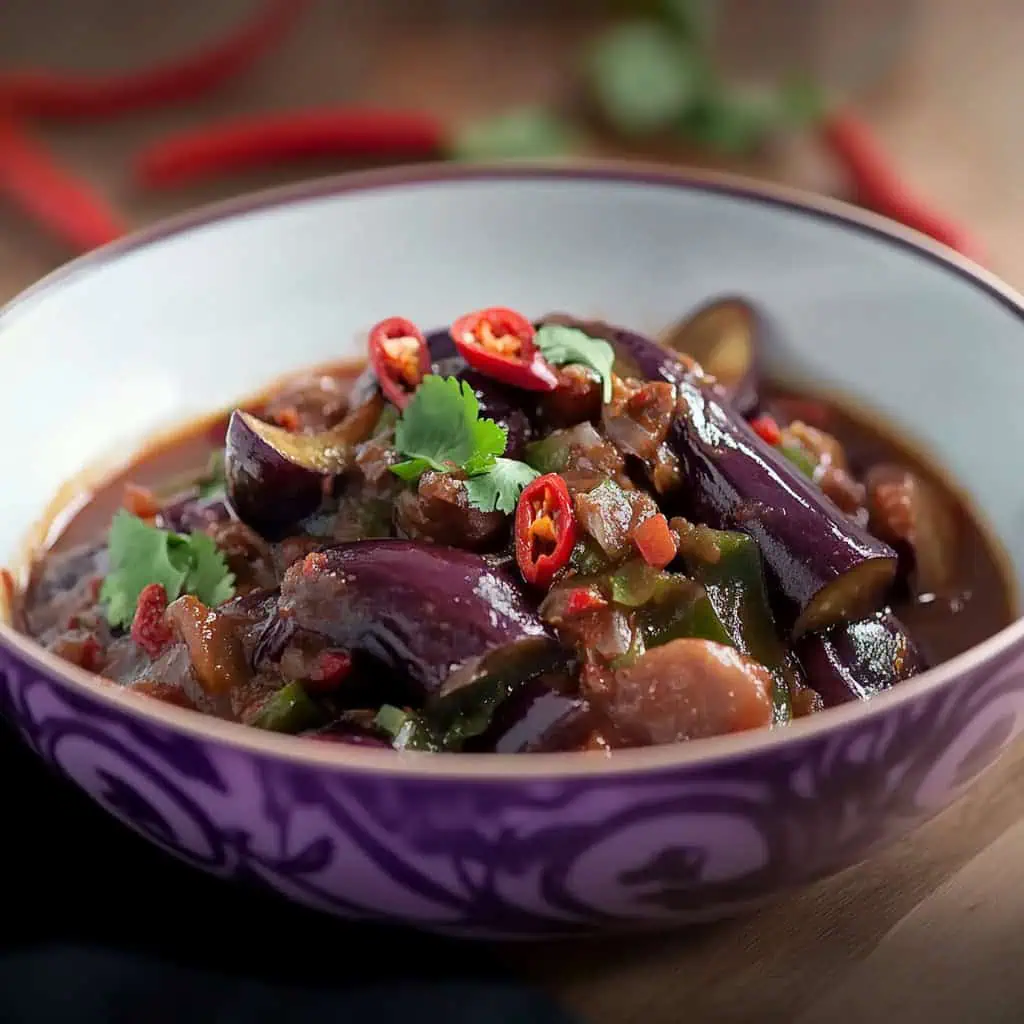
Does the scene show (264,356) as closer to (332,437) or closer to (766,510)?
(332,437)

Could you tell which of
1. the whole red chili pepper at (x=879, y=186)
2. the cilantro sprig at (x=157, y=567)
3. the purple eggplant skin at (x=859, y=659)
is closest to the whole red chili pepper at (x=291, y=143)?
the whole red chili pepper at (x=879, y=186)

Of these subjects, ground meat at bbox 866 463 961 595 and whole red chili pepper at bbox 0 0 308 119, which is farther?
whole red chili pepper at bbox 0 0 308 119

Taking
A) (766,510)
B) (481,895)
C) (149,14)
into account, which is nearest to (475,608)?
(481,895)

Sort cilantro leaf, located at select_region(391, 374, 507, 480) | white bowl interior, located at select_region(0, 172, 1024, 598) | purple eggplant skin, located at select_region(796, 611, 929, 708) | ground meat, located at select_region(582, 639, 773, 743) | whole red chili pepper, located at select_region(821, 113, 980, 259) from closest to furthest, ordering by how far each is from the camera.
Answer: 1. ground meat, located at select_region(582, 639, 773, 743)
2. purple eggplant skin, located at select_region(796, 611, 929, 708)
3. cilantro leaf, located at select_region(391, 374, 507, 480)
4. white bowl interior, located at select_region(0, 172, 1024, 598)
5. whole red chili pepper, located at select_region(821, 113, 980, 259)

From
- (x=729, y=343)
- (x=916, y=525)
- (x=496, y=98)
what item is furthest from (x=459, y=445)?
(x=496, y=98)

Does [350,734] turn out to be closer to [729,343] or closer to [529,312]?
[729,343]

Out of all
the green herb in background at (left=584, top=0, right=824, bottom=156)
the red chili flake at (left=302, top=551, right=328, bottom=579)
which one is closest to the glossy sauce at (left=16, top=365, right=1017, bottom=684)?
the red chili flake at (left=302, top=551, right=328, bottom=579)

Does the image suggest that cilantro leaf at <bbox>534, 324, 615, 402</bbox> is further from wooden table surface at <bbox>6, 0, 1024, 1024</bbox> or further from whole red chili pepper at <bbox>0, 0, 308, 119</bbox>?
whole red chili pepper at <bbox>0, 0, 308, 119</bbox>

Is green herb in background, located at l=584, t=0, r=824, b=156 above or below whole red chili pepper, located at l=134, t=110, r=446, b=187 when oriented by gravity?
above
